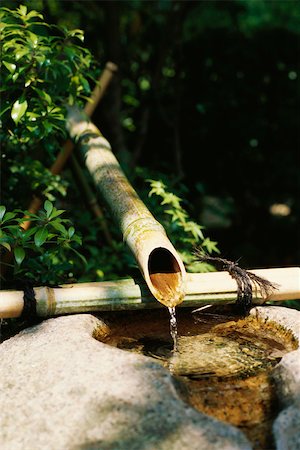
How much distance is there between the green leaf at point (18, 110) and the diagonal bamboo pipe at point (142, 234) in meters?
0.70

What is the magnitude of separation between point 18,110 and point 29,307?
43.9 inches

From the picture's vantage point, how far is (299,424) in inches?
86.1

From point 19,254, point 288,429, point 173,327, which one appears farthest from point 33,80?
point 288,429

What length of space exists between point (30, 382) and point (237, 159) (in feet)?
17.0

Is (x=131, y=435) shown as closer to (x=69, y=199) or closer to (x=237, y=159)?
(x=69, y=199)

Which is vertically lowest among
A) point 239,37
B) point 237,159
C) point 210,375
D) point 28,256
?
point 210,375

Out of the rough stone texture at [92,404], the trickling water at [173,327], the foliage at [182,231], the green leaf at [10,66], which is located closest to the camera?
the rough stone texture at [92,404]

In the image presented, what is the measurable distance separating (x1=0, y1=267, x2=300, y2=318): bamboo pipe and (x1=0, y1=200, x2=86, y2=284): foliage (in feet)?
0.63

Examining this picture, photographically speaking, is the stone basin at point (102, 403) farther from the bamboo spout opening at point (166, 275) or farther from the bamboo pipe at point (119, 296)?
the bamboo spout opening at point (166, 275)

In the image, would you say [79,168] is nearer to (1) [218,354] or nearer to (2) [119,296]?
(2) [119,296]

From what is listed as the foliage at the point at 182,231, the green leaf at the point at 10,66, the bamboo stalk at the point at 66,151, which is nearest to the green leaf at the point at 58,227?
the green leaf at the point at 10,66

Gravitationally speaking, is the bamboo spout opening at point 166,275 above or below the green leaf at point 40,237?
below

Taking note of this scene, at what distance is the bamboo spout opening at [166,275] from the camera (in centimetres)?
310

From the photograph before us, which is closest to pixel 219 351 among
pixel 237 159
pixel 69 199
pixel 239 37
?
pixel 69 199
